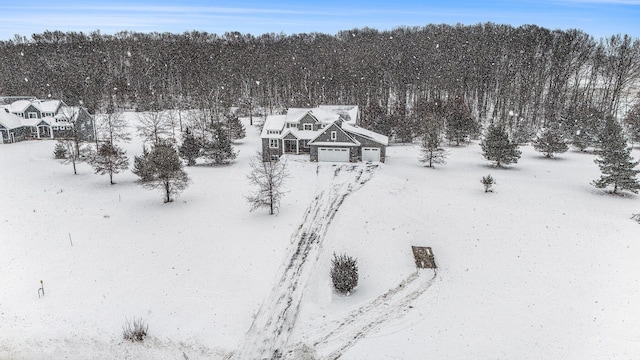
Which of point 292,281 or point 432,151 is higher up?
point 432,151

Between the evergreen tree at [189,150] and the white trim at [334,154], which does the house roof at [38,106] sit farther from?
the white trim at [334,154]

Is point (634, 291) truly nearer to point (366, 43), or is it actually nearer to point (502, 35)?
point (502, 35)

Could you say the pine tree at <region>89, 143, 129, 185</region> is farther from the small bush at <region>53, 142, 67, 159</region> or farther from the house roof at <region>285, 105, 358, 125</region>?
the house roof at <region>285, 105, 358, 125</region>

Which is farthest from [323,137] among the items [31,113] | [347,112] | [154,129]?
[31,113]

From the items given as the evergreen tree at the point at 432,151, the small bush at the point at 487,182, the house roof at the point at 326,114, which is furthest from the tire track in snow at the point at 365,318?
the house roof at the point at 326,114

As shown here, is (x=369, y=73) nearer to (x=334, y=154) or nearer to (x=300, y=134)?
(x=300, y=134)

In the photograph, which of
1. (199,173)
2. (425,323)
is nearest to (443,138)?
(199,173)

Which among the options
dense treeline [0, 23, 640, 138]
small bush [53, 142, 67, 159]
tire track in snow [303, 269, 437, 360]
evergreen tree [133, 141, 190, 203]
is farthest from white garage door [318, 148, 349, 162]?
small bush [53, 142, 67, 159]

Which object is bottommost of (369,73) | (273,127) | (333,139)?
(333,139)
